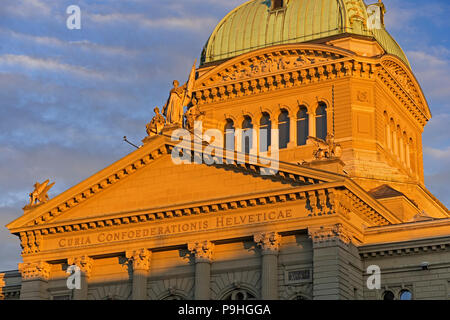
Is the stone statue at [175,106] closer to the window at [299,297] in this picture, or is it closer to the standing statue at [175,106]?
the standing statue at [175,106]

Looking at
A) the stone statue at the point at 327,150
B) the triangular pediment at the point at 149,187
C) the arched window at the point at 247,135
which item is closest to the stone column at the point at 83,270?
the triangular pediment at the point at 149,187

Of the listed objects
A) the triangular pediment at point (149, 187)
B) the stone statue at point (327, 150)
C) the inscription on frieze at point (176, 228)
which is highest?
the stone statue at point (327, 150)

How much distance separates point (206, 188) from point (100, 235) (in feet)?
20.9

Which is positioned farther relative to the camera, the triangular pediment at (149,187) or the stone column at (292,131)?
the stone column at (292,131)

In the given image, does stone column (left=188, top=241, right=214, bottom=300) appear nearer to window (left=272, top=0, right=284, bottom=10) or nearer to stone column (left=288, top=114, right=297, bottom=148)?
stone column (left=288, top=114, right=297, bottom=148)

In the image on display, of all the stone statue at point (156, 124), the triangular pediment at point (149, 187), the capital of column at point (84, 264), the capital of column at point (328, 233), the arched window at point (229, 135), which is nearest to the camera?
the capital of column at point (328, 233)

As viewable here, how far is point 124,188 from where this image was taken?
49.9m

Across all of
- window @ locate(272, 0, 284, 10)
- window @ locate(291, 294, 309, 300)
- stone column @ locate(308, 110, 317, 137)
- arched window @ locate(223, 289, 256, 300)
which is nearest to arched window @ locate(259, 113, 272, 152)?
stone column @ locate(308, 110, 317, 137)

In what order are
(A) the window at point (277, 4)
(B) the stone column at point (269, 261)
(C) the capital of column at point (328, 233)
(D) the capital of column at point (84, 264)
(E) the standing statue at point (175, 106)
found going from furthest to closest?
(A) the window at point (277, 4), (E) the standing statue at point (175, 106), (D) the capital of column at point (84, 264), (B) the stone column at point (269, 261), (C) the capital of column at point (328, 233)

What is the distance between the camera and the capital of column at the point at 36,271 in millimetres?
50656

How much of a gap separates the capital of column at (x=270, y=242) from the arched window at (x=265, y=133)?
14969mm

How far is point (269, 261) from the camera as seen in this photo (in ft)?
148

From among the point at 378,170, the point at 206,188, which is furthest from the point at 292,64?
the point at 206,188

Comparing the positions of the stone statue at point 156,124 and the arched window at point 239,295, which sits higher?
the stone statue at point 156,124
